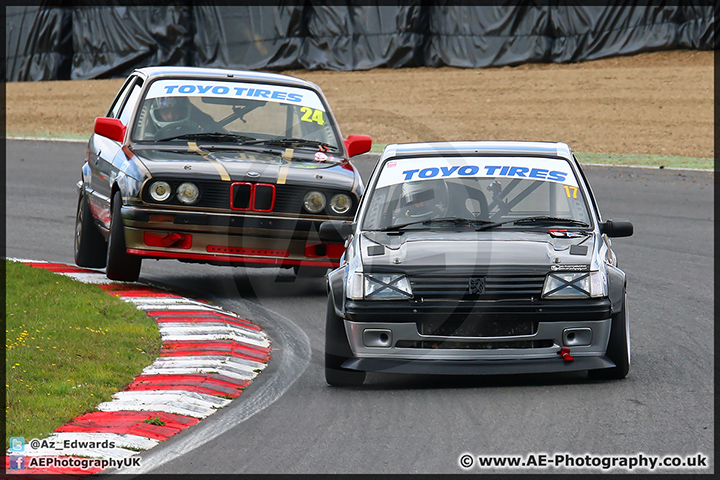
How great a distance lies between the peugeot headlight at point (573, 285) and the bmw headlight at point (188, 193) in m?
3.88

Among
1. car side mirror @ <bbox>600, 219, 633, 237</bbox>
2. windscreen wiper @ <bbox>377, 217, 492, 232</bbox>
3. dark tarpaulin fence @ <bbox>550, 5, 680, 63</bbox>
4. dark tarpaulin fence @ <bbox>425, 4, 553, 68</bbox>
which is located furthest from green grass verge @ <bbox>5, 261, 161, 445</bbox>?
dark tarpaulin fence @ <bbox>550, 5, 680, 63</bbox>

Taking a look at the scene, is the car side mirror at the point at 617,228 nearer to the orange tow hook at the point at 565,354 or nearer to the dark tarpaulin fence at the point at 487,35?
the orange tow hook at the point at 565,354

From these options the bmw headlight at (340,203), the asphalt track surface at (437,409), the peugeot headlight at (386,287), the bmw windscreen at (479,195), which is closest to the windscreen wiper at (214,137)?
the bmw headlight at (340,203)

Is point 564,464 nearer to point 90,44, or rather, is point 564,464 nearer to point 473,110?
point 473,110

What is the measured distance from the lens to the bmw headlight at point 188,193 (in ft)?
32.1

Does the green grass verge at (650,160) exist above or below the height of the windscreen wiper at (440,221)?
below

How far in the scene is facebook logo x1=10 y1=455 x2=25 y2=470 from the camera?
5359 millimetres

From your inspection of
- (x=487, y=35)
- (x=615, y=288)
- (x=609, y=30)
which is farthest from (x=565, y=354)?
(x=487, y=35)

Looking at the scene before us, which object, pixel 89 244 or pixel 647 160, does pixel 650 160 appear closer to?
pixel 647 160

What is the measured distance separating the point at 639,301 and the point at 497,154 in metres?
2.67

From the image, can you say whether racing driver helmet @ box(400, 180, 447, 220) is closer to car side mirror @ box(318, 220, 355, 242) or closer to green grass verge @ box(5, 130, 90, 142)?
car side mirror @ box(318, 220, 355, 242)

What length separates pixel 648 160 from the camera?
19.7 m

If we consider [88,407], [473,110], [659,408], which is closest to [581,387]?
[659,408]

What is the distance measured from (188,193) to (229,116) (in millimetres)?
1360
